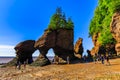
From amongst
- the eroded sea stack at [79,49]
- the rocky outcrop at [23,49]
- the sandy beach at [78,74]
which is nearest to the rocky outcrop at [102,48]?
the eroded sea stack at [79,49]

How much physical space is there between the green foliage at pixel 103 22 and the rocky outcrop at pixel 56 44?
8.91 meters

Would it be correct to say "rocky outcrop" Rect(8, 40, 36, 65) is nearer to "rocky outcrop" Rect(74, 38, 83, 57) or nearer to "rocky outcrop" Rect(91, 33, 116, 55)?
"rocky outcrop" Rect(74, 38, 83, 57)

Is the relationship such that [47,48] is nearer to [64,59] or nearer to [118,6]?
[64,59]

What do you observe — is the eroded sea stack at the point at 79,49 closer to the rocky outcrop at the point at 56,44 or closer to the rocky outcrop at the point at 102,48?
the rocky outcrop at the point at 102,48

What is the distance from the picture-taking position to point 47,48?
68.5 metres

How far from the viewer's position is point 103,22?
71.3 m

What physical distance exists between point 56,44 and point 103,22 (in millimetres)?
14107

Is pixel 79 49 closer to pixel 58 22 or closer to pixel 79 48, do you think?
pixel 79 48

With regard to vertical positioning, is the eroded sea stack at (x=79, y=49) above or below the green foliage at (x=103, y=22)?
below

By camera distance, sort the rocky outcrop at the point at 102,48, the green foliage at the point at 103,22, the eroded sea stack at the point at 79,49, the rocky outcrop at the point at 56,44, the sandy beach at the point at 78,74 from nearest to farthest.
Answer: the sandy beach at the point at 78,74 < the green foliage at the point at 103,22 < the rocky outcrop at the point at 56,44 < the rocky outcrop at the point at 102,48 < the eroded sea stack at the point at 79,49

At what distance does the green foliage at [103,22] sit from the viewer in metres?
65.2

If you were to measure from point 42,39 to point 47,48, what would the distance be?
2664 mm

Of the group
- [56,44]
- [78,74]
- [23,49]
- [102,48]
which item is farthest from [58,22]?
[78,74]

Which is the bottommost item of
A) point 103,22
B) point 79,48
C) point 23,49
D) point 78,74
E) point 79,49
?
point 78,74
